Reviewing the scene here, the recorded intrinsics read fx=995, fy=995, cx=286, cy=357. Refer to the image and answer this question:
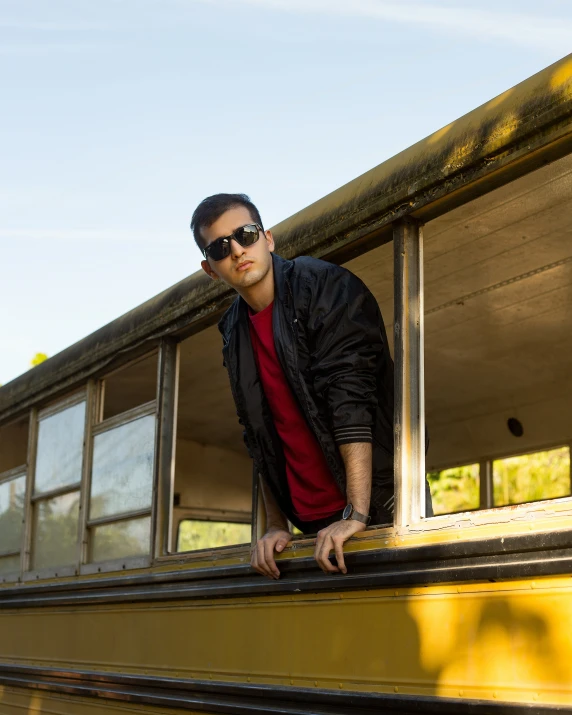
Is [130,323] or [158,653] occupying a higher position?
[130,323]

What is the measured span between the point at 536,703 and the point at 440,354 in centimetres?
276

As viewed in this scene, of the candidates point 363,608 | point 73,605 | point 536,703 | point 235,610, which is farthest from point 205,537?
point 536,703

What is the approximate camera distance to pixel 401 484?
2885mm

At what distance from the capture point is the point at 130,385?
5.43 metres

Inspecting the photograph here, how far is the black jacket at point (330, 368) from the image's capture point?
9.58 feet

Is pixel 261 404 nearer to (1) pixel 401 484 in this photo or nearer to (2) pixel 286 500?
(2) pixel 286 500

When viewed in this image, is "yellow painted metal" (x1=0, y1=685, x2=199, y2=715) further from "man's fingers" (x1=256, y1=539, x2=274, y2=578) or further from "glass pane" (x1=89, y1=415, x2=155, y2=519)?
"glass pane" (x1=89, y1=415, x2=155, y2=519)

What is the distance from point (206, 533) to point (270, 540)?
12.6 feet

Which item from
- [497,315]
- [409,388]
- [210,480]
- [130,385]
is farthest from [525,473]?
[409,388]

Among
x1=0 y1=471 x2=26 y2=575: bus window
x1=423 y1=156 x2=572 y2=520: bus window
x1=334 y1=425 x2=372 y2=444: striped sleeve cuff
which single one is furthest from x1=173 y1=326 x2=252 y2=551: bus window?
x1=334 y1=425 x2=372 y2=444: striped sleeve cuff

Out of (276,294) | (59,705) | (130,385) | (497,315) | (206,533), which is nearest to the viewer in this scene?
(276,294)

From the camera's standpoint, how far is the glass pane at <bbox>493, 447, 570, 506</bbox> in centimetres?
583

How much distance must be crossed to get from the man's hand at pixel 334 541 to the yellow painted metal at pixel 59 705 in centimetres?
101

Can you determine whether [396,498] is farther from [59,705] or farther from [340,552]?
[59,705]
